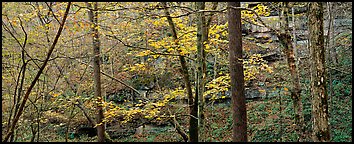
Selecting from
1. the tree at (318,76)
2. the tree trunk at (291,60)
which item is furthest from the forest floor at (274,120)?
the tree at (318,76)

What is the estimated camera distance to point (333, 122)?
34.7ft

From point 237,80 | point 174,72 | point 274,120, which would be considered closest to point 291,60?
point 237,80

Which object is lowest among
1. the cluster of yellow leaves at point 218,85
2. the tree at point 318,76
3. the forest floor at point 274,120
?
the forest floor at point 274,120

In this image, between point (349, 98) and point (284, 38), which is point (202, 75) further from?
point (349, 98)

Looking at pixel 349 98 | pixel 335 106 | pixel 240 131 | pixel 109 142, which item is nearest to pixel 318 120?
pixel 240 131

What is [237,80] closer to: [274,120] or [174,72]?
[274,120]

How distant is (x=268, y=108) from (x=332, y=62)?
11.9 feet

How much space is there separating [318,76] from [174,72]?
461 inches

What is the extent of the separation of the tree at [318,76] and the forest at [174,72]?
0.01m

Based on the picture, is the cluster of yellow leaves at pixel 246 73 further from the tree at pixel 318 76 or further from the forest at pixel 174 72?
the tree at pixel 318 76

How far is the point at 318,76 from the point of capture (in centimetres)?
359

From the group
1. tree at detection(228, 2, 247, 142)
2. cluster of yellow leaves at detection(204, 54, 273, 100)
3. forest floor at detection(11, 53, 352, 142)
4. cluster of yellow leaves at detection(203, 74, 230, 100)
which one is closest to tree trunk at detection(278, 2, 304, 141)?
cluster of yellow leaves at detection(204, 54, 273, 100)

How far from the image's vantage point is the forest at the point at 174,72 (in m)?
4.74

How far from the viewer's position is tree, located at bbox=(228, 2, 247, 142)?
15.8 feet
